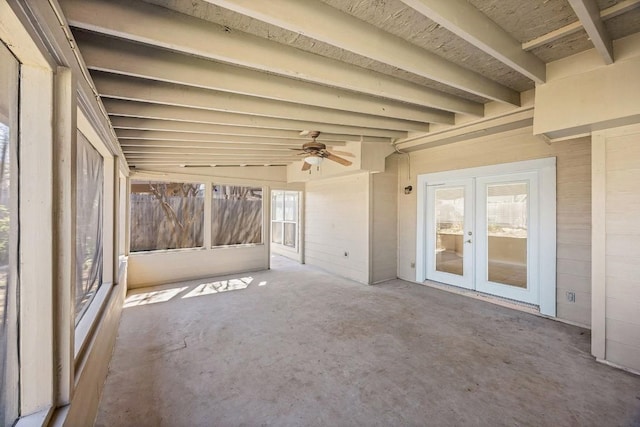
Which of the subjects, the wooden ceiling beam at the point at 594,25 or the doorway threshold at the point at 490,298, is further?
the doorway threshold at the point at 490,298

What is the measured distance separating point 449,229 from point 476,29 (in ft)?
12.3

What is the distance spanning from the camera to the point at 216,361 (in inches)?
103

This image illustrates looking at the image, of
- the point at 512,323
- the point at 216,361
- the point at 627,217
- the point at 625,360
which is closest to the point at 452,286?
the point at 512,323

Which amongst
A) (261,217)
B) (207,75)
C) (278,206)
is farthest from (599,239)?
(278,206)

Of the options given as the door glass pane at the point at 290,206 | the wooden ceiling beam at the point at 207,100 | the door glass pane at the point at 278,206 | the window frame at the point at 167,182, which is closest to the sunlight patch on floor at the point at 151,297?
the window frame at the point at 167,182

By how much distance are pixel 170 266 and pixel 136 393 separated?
3.56m

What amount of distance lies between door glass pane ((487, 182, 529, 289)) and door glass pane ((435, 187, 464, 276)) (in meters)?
0.48

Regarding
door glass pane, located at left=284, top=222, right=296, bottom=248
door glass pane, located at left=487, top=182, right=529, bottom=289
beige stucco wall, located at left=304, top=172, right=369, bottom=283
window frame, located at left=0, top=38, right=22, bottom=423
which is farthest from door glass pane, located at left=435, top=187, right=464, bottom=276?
window frame, located at left=0, top=38, right=22, bottom=423

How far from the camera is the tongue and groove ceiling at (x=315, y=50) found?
1.61m

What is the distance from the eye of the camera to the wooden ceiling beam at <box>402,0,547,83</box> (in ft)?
5.13

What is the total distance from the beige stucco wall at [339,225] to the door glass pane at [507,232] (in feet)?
6.88

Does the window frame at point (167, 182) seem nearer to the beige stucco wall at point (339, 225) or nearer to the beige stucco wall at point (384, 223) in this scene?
the beige stucco wall at point (339, 225)

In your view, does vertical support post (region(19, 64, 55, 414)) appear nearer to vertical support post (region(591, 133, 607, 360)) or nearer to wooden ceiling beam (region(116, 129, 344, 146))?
wooden ceiling beam (region(116, 129, 344, 146))

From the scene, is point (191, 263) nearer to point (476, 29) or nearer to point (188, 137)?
point (188, 137)
